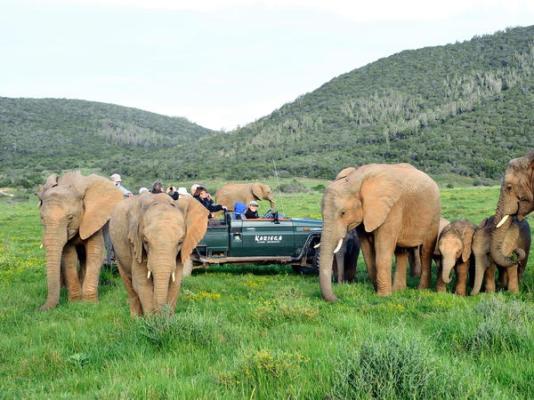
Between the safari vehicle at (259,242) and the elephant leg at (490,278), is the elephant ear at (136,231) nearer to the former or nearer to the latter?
the safari vehicle at (259,242)

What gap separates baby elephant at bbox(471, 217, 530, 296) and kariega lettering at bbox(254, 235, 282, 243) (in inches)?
179

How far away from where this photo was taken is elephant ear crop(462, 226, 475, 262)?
10.8m

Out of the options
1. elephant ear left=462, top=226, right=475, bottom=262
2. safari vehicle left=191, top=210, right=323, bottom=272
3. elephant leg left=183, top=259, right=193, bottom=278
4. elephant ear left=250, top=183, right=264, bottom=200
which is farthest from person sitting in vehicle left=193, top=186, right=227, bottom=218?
elephant ear left=250, top=183, right=264, bottom=200

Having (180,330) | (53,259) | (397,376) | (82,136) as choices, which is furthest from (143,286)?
(82,136)

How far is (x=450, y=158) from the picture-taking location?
6394 centimetres

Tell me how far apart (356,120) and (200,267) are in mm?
84067

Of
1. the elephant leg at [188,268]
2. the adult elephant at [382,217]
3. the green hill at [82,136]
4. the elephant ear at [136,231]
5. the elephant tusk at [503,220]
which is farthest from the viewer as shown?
the green hill at [82,136]

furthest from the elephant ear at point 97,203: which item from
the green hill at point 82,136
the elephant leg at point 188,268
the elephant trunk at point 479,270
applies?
the green hill at point 82,136

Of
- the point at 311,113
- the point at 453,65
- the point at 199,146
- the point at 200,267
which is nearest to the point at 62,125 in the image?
the point at 199,146

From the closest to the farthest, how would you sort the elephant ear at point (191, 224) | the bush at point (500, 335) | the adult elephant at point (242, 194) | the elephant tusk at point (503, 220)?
the bush at point (500, 335) < the elephant ear at point (191, 224) < the elephant tusk at point (503, 220) < the adult elephant at point (242, 194)

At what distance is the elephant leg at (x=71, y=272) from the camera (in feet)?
36.1

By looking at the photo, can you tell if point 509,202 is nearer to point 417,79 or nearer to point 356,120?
point 356,120

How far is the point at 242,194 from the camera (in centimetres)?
2423

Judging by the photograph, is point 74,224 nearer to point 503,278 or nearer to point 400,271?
point 400,271
